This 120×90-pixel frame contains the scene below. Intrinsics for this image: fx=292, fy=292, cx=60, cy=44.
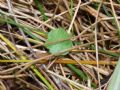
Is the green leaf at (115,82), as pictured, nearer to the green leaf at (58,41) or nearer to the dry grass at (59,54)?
the dry grass at (59,54)

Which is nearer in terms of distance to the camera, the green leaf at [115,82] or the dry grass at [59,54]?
the green leaf at [115,82]

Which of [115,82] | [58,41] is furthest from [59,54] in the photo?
[115,82]

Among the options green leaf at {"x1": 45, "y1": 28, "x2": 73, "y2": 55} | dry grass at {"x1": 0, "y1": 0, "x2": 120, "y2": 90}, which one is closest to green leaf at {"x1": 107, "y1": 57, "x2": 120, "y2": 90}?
dry grass at {"x1": 0, "y1": 0, "x2": 120, "y2": 90}

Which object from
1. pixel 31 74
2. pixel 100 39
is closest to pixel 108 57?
pixel 100 39

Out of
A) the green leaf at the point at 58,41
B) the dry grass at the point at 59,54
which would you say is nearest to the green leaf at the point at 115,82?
the dry grass at the point at 59,54

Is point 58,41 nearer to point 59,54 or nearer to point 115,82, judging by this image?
point 59,54

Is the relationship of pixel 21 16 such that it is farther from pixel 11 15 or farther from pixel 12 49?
pixel 12 49

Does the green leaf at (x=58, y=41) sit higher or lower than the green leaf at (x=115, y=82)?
higher
